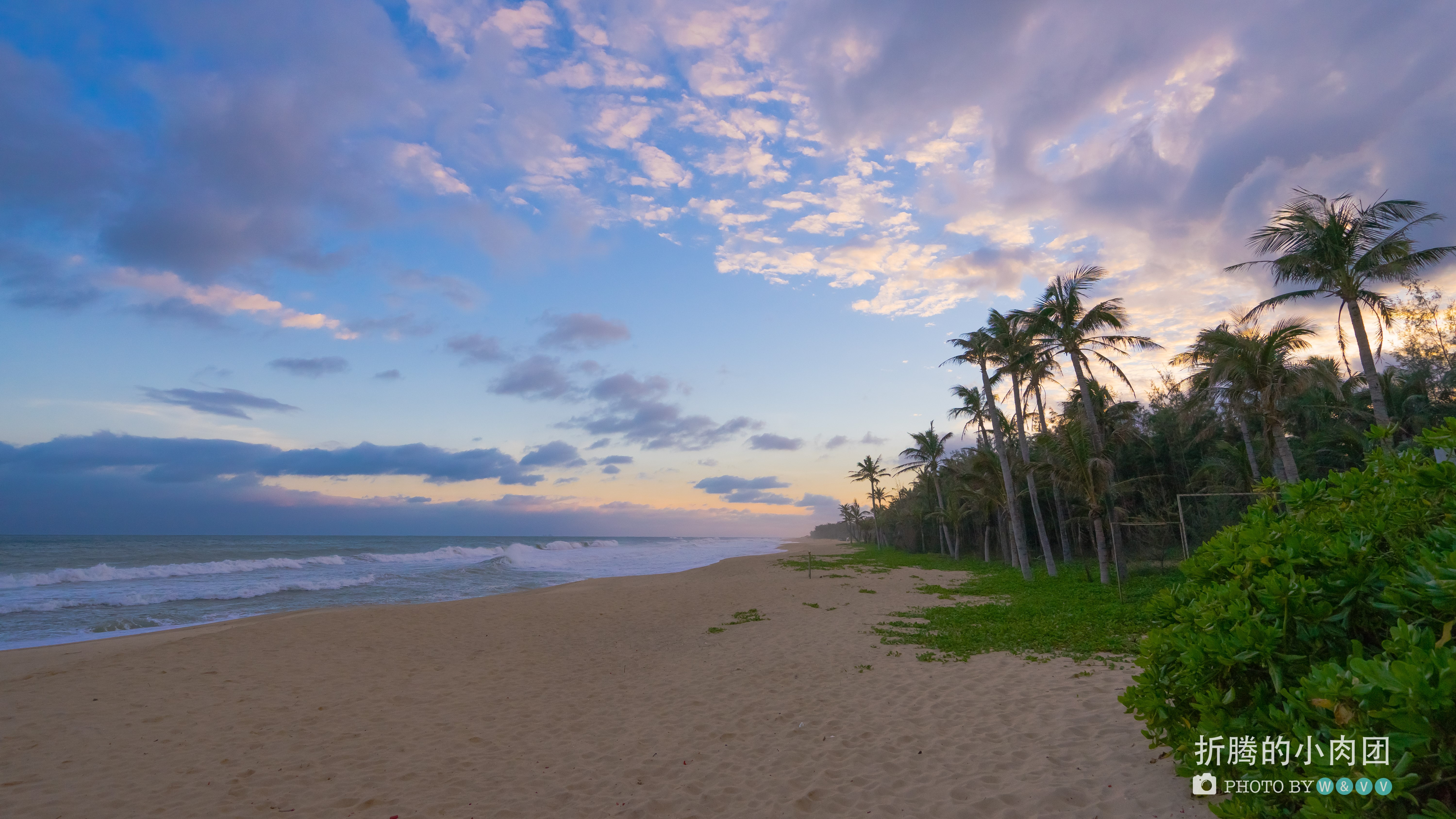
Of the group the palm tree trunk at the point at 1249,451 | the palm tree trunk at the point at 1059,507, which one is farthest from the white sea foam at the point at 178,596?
the palm tree trunk at the point at 1249,451

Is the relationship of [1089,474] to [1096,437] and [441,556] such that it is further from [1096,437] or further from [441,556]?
[441,556]

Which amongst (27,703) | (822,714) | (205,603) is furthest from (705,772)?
(205,603)

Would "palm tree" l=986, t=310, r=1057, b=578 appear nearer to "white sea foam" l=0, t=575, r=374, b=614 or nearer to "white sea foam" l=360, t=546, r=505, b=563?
"white sea foam" l=0, t=575, r=374, b=614

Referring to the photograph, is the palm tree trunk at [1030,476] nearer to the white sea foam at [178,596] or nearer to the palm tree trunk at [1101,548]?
the palm tree trunk at [1101,548]

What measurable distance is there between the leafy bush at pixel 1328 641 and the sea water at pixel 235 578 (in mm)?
21360

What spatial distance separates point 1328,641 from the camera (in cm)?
295

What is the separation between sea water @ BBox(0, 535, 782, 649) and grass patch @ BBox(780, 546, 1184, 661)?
17.2 m

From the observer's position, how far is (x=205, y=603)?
20891mm

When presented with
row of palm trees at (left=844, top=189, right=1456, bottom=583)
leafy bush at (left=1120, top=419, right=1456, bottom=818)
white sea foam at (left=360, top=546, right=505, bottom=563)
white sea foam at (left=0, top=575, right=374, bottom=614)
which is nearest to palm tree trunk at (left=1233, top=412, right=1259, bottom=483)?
row of palm trees at (left=844, top=189, right=1456, bottom=583)

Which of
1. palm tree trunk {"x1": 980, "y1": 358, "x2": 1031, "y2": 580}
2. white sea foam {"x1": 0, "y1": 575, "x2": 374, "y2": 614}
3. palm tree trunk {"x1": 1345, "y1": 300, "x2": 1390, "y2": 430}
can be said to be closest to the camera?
palm tree trunk {"x1": 1345, "y1": 300, "x2": 1390, "y2": 430}

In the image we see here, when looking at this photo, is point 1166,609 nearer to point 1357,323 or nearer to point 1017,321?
point 1357,323

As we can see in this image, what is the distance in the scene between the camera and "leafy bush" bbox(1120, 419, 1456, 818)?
208 centimetres

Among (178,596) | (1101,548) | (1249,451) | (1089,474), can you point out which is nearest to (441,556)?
(178,596)

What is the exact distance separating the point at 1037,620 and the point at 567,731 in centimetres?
984
